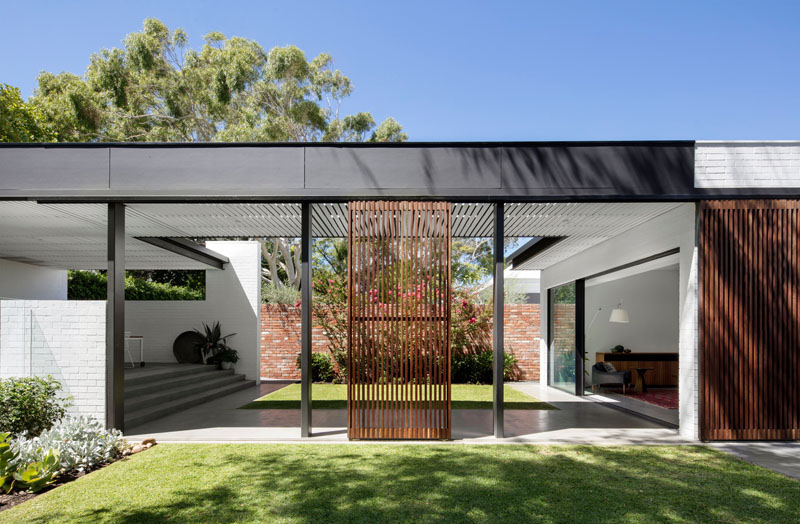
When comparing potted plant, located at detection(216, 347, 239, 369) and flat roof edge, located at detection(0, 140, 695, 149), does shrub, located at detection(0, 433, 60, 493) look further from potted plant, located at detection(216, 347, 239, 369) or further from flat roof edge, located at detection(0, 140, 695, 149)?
potted plant, located at detection(216, 347, 239, 369)

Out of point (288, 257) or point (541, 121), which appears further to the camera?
point (541, 121)

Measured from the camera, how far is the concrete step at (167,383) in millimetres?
8469

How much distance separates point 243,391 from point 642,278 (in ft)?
32.9

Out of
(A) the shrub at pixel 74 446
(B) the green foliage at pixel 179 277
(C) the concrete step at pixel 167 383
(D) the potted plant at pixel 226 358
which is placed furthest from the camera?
(B) the green foliage at pixel 179 277

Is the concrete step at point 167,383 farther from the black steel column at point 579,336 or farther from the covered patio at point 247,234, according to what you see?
the black steel column at point 579,336

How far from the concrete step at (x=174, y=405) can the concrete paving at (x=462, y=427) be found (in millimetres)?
133

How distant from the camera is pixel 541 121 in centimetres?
2411

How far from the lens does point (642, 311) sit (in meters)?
13.1

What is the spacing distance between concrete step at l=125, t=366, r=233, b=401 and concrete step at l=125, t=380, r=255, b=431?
1.17 ft

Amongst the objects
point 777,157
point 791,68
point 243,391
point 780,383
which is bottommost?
point 243,391

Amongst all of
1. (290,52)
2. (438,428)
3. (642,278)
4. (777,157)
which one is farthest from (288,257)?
(777,157)

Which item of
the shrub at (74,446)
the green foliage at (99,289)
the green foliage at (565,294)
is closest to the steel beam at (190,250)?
the green foliage at (99,289)

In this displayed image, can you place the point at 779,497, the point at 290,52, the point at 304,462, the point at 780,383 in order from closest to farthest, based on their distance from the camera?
1. the point at 779,497
2. the point at 304,462
3. the point at 780,383
4. the point at 290,52

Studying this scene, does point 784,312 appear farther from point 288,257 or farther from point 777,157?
point 288,257
